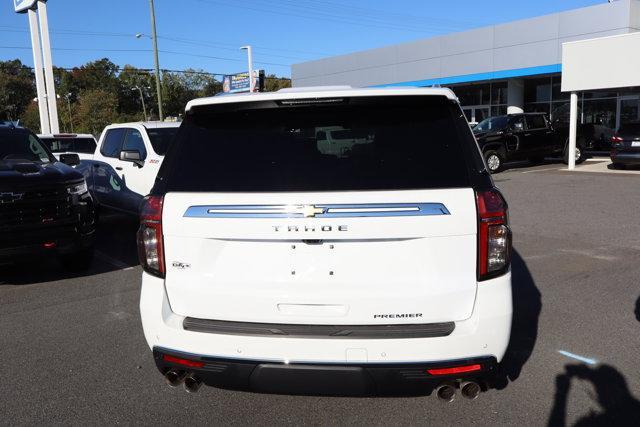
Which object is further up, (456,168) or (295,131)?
(295,131)

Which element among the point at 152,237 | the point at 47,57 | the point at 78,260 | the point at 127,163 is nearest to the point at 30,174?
the point at 78,260

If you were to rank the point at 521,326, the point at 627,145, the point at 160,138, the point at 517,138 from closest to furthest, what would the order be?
1. the point at 521,326
2. the point at 160,138
3. the point at 627,145
4. the point at 517,138

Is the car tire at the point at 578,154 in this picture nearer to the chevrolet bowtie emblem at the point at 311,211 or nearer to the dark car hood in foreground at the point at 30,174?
the dark car hood in foreground at the point at 30,174

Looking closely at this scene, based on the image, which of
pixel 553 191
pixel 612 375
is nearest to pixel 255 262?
pixel 612 375

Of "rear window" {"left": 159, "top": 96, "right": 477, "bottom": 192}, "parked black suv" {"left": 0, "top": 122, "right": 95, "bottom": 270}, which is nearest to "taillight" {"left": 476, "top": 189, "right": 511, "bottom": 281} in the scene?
"rear window" {"left": 159, "top": 96, "right": 477, "bottom": 192}

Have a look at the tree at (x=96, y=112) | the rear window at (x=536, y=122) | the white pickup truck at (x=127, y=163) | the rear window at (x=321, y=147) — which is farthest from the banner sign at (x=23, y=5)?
the tree at (x=96, y=112)

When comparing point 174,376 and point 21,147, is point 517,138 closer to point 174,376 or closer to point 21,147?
point 21,147

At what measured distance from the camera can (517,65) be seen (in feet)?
86.8

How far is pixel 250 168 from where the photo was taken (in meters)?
2.96

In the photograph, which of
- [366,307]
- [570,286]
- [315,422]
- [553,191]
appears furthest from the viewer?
[553,191]

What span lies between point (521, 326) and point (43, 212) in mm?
4999

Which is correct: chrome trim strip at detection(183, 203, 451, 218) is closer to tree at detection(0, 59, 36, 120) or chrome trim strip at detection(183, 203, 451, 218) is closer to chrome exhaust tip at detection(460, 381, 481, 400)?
chrome exhaust tip at detection(460, 381, 481, 400)

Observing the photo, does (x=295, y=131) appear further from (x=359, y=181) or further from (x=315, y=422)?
(x=315, y=422)

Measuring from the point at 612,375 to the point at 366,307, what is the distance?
222 cm
